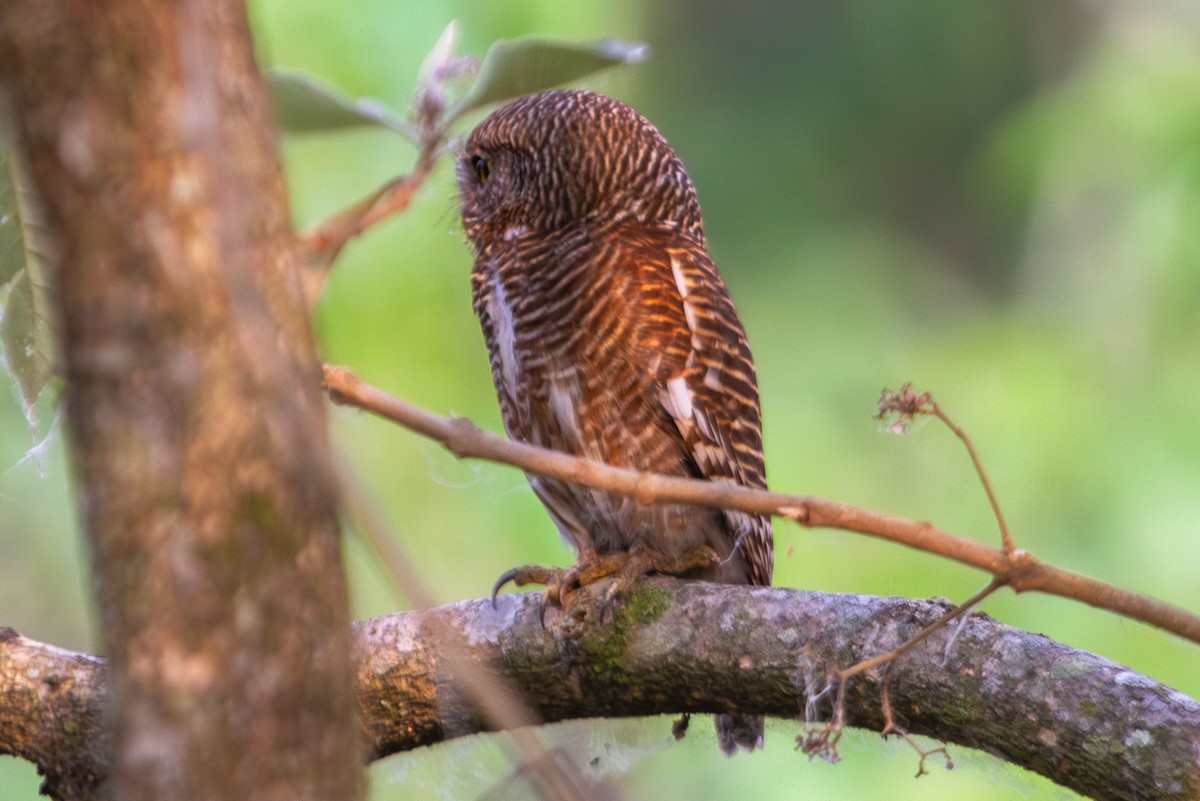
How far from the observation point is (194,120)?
52 centimetres

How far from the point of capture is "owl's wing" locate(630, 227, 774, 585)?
163cm

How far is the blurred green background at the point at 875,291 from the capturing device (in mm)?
2736

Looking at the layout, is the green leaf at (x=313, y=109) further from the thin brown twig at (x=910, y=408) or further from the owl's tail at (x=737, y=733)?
the owl's tail at (x=737, y=733)

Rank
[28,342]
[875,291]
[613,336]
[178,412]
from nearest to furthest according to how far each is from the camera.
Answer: [178,412] < [28,342] < [613,336] < [875,291]

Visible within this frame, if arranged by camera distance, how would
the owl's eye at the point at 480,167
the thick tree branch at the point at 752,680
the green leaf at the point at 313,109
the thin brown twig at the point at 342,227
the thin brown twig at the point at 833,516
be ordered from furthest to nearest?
the owl's eye at the point at 480,167 → the thick tree branch at the point at 752,680 → the green leaf at the point at 313,109 → the thin brown twig at the point at 833,516 → the thin brown twig at the point at 342,227

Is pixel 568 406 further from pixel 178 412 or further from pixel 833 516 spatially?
pixel 178 412

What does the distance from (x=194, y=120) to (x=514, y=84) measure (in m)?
0.50

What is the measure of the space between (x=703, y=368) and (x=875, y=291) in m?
2.82

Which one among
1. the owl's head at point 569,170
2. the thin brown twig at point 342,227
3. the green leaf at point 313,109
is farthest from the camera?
the owl's head at point 569,170

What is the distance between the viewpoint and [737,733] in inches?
65.2

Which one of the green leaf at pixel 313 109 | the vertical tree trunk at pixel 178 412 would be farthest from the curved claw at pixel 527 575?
the vertical tree trunk at pixel 178 412

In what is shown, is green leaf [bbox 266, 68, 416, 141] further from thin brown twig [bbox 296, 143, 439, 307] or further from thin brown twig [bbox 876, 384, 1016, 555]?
thin brown twig [bbox 876, 384, 1016, 555]

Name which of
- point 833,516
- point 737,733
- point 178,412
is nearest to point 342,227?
point 178,412

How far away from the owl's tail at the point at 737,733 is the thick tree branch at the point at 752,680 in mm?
257
